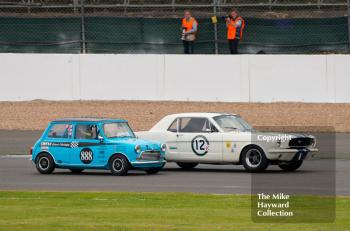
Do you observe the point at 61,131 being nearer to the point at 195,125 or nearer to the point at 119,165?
the point at 119,165

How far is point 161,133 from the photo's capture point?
21.6 meters

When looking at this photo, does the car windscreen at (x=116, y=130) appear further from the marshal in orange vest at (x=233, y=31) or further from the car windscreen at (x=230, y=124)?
the marshal in orange vest at (x=233, y=31)

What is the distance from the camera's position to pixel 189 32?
32.2 meters

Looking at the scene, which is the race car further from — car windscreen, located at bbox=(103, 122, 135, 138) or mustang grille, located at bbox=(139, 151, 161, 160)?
mustang grille, located at bbox=(139, 151, 161, 160)

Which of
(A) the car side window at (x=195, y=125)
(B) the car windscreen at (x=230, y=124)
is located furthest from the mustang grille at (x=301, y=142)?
(A) the car side window at (x=195, y=125)

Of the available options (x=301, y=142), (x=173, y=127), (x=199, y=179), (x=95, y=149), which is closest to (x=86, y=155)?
(x=95, y=149)

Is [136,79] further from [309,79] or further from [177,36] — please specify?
[309,79]

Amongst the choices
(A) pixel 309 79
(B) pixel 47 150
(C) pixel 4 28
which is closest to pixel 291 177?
(B) pixel 47 150

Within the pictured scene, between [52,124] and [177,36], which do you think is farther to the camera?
[177,36]

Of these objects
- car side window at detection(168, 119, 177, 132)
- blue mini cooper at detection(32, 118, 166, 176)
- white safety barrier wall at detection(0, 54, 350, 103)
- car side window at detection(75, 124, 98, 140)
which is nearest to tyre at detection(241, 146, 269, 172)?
blue mini cooper at detection(32, 118, 166, 176)

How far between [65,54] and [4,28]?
8.46ft

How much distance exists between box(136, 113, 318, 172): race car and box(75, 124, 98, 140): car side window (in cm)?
145

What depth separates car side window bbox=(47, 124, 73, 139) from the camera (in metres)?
20.7

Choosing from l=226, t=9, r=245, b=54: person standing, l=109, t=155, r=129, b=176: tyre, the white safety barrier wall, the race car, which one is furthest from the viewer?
l=226, t=9, r=245, b=54: person standing
